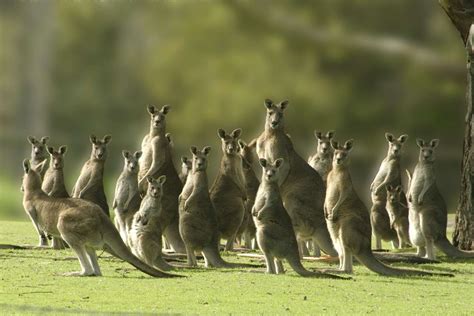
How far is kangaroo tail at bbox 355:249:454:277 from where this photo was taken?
12.0 metres

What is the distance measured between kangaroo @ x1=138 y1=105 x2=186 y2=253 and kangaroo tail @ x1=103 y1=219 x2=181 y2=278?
1.86m

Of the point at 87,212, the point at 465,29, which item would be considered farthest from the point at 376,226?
the point at 87,212

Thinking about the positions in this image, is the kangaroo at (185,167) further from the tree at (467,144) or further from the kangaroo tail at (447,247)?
the tree at (467,144)

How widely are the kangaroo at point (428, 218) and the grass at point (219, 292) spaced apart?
1029mm

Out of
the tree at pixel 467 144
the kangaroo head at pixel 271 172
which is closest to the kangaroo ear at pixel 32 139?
the kangaroo head at pixel 271 172

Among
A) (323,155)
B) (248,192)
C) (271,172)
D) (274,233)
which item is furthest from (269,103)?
(274,233)

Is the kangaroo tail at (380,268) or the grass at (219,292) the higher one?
the kangaroo tail at (380,268)

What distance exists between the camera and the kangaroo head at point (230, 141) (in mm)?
14273

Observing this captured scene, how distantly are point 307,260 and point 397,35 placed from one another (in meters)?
8.20

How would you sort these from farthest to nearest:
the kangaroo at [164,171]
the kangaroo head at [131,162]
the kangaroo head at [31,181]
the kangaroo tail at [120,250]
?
the kangaroo head at [131,162] → the kangaroo at [164,171] → the kangaroo head at [31,181] → the kangaroo tail at [120,250]

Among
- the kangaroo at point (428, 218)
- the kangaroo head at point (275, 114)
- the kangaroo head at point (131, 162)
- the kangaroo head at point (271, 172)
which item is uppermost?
the kangaroo head at point (275, 114)

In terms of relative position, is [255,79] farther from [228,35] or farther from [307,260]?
[307,260]


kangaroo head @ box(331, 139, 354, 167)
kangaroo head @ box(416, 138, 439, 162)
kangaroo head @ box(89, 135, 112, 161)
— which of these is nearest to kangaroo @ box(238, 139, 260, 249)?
kangaroo head @ box(331, 139, 354, 167)

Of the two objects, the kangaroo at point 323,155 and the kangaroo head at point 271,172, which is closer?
the kangaroo head at point 271,172
